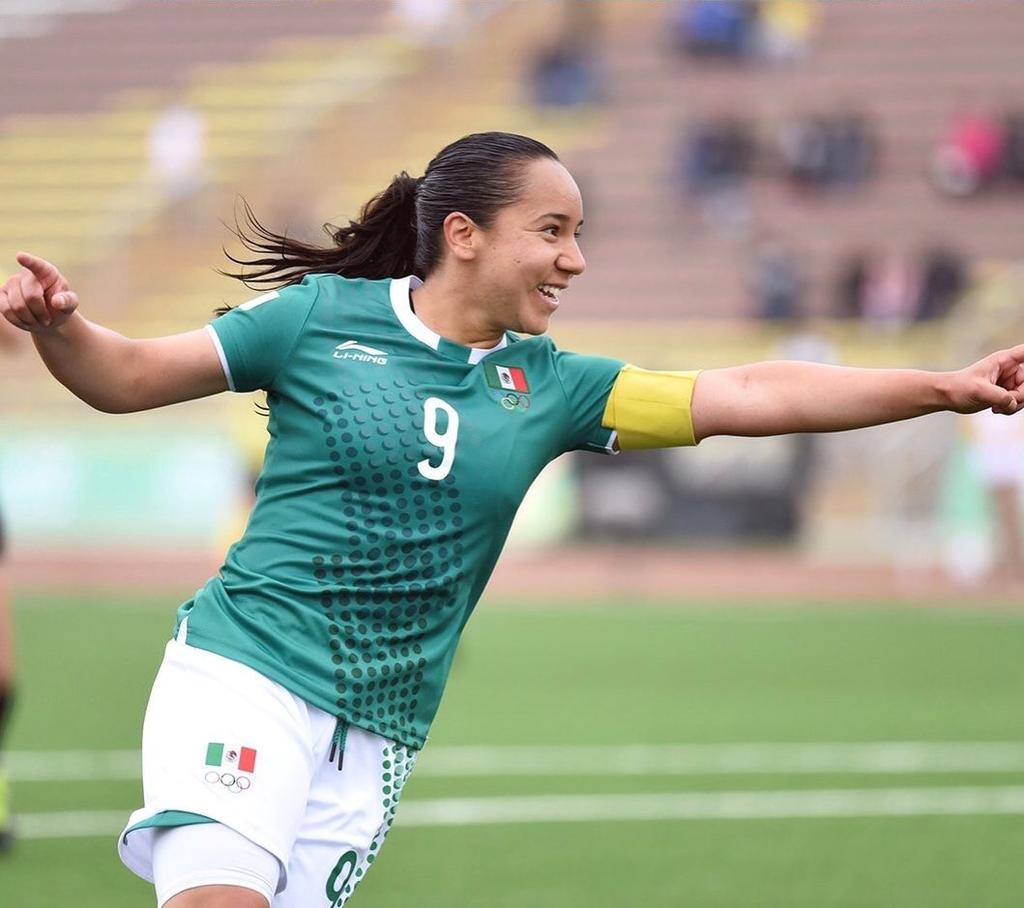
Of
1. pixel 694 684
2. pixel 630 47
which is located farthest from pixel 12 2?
pixel 694 684

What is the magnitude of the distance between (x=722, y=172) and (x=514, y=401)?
24468mm

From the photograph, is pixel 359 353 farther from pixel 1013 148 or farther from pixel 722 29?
pixel 722 29

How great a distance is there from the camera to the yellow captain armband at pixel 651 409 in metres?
3.96

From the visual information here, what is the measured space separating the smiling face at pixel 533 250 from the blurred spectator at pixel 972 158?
25.2m

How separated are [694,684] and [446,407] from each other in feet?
28.8

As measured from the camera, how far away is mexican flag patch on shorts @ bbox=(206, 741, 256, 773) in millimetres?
3562

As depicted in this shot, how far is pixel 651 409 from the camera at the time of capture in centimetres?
398

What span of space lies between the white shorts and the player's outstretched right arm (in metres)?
0.52

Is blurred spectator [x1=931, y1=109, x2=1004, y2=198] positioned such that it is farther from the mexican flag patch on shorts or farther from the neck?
the mexican flag patch on shorts

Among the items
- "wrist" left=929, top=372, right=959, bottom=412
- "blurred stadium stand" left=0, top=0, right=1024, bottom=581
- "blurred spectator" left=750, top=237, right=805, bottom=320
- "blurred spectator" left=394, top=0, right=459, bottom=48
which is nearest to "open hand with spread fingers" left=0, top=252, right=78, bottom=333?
"wrist" left=929, top=372, right=959, bottom=412

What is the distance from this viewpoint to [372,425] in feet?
12.4

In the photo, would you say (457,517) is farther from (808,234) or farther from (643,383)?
(808,234)

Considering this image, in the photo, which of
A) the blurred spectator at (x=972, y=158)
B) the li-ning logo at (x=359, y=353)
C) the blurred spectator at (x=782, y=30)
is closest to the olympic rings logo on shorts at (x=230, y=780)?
the li-ning logo at (x=359, y=353)

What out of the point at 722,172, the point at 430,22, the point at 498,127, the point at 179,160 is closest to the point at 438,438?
the point at 722,172
